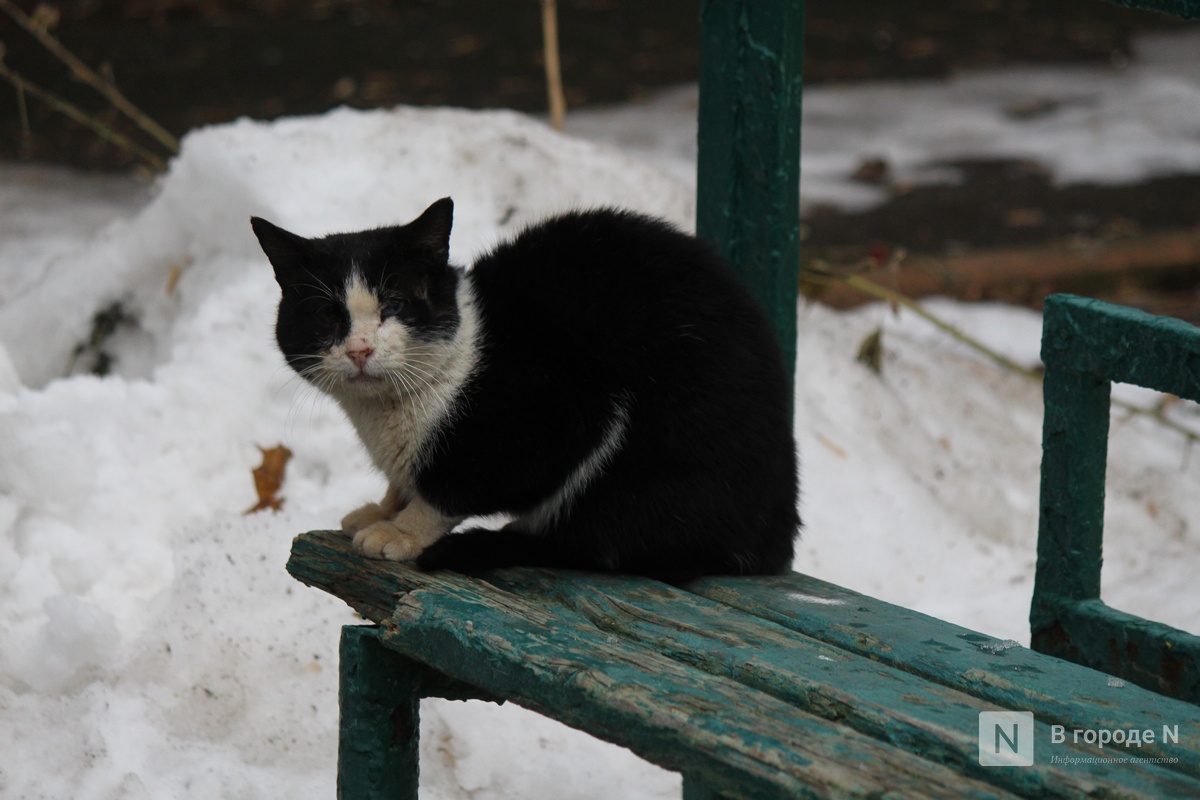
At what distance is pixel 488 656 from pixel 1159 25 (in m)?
8.60

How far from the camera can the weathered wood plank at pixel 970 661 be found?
1.70 metres

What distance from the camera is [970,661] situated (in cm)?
186

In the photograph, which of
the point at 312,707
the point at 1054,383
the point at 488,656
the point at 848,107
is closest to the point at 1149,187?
the point at 848,107

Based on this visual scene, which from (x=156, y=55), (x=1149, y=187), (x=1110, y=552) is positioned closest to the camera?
(x=1110, y=552)

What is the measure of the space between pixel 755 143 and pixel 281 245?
92cm

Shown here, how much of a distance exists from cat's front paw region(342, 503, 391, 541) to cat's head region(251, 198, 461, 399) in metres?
0.23

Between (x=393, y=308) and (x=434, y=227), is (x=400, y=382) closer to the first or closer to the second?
(x=393, y=308)

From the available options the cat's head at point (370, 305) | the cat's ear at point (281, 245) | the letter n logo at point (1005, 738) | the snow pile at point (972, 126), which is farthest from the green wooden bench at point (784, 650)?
the snow pile at point (972, 126)

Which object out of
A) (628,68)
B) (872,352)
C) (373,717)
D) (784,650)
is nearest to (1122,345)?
(784,650)

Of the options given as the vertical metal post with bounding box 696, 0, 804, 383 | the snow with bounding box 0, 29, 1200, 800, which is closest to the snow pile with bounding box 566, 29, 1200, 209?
the snow with bounding box 0, 29, 1200, 800

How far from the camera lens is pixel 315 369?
2.18 metres

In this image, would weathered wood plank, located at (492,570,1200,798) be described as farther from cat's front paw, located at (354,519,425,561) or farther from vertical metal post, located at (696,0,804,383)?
vertical metal post, located at (696,0,804,383)

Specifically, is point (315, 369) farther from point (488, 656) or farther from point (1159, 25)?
point (1159, 25)

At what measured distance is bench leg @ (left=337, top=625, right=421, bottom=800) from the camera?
2.09m
